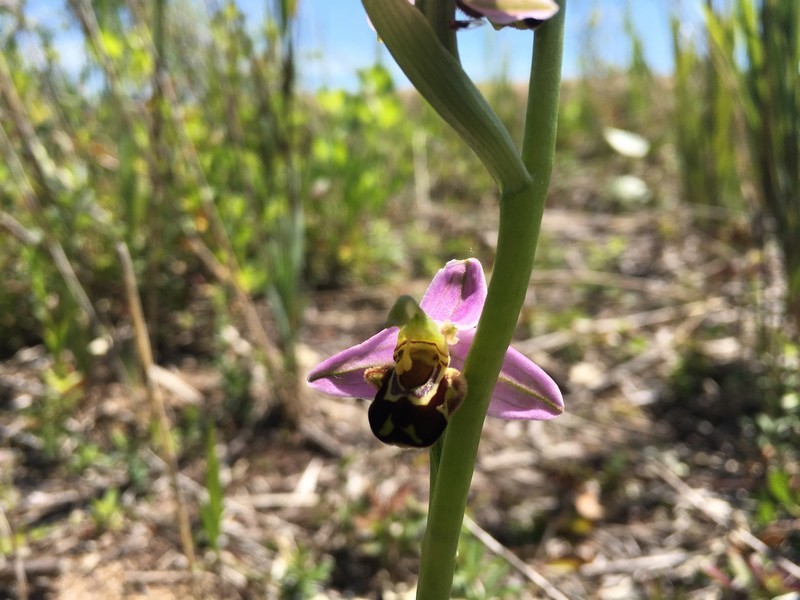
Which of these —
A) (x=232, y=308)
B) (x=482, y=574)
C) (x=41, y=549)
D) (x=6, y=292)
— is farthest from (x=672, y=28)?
(x=41, y=549)

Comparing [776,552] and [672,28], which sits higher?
[672,28]

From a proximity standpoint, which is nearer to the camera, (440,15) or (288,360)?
(440,15)

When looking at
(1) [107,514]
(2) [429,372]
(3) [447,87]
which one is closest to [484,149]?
(3) [447,87]

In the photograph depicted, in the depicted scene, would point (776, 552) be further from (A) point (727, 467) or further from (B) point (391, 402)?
(B) point (391, 402)

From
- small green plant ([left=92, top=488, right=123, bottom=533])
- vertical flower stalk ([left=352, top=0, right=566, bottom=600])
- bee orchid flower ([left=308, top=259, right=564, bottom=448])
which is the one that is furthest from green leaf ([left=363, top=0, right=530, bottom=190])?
small green plant ([left=92, top=488, right=123, bottom=533])

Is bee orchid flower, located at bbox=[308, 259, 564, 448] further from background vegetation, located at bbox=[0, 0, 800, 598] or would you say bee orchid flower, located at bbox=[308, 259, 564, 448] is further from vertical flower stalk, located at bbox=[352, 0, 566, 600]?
background vegetation, located at bbox=[0, 0, 800, 598]

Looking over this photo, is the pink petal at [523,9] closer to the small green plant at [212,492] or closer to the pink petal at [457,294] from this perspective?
the pink petal at [457,294]

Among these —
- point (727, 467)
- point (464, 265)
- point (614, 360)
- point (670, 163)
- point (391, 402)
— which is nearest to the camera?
point (391, 402)

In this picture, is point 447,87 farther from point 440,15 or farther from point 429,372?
point 429,372
